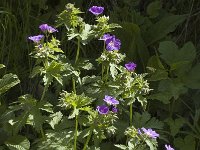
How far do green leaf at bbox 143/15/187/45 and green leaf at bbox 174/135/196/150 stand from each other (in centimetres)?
65

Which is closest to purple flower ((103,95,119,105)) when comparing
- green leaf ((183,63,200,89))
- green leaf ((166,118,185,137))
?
green leaf ((166,118,185,137))

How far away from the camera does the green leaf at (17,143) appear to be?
2.14m

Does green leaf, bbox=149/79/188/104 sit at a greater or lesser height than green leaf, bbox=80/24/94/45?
lesser

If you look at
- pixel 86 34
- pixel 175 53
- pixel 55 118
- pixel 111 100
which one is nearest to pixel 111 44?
pixel 86 34

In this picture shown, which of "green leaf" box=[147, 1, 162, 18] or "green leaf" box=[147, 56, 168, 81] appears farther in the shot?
"green leaf" box=[147, 1, 162, 18]

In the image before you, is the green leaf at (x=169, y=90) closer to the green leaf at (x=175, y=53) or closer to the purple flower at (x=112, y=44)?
the green leaf at (x=175, y=53)

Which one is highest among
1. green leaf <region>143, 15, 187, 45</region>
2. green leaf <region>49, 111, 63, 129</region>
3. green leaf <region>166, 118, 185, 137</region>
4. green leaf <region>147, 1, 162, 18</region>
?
green leaf <region>147, 1, 162, 18</region>

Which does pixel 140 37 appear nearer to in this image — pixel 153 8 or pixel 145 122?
pixel 153 8

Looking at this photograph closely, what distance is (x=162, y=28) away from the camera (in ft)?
9.30

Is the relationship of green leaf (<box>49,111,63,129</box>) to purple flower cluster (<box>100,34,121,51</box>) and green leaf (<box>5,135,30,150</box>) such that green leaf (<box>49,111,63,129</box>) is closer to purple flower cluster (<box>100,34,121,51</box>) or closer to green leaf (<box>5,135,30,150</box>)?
green leaf (<box>5,135,30,150</box>)

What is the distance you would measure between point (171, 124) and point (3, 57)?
94 centimetres

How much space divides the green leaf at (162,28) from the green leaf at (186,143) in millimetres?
652

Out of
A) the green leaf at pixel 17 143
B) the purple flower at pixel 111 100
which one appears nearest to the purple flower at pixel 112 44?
the purple flower at pixel 111 100

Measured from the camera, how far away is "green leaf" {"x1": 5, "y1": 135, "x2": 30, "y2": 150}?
214 centimetres
